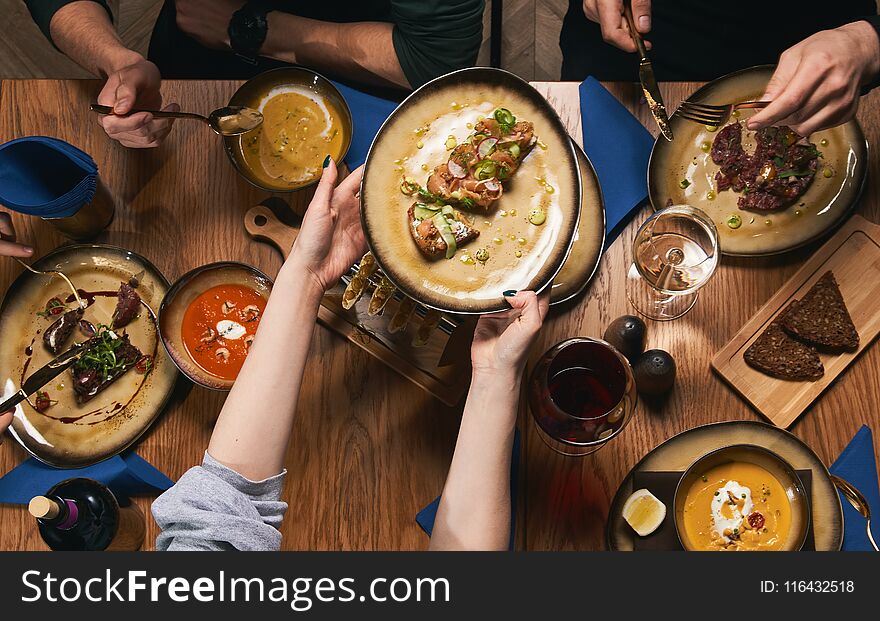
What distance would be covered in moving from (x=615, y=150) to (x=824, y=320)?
68 centimetres

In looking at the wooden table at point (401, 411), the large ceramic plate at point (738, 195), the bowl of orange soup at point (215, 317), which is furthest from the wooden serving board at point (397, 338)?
the large ceramic plate at point (738, 195)

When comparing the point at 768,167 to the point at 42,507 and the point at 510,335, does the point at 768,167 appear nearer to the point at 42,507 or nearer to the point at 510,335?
the point at 510,335

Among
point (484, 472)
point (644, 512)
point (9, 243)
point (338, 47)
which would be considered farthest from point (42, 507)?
point (338, 47)

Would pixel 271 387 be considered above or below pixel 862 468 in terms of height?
above

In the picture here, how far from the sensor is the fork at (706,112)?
173 cm

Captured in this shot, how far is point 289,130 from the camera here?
187 centimetres

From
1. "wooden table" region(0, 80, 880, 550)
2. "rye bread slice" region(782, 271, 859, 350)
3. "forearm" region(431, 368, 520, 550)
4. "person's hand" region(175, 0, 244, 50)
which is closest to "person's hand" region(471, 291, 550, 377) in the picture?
"forearm" region(431, 368, 520, 550)

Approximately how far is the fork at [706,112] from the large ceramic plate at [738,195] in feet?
0.08

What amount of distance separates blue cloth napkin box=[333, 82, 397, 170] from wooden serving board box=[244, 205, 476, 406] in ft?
0.89

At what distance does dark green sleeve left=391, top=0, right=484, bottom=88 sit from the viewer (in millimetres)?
1920

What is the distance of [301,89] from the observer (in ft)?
6.19

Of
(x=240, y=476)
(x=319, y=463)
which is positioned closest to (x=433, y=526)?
(x=319, y=463)

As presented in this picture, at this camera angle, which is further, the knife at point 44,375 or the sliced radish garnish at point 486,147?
the knife at point 44,375

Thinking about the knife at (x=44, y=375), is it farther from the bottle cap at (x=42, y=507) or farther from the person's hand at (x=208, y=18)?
the person's hand at (x=208, y=18)
